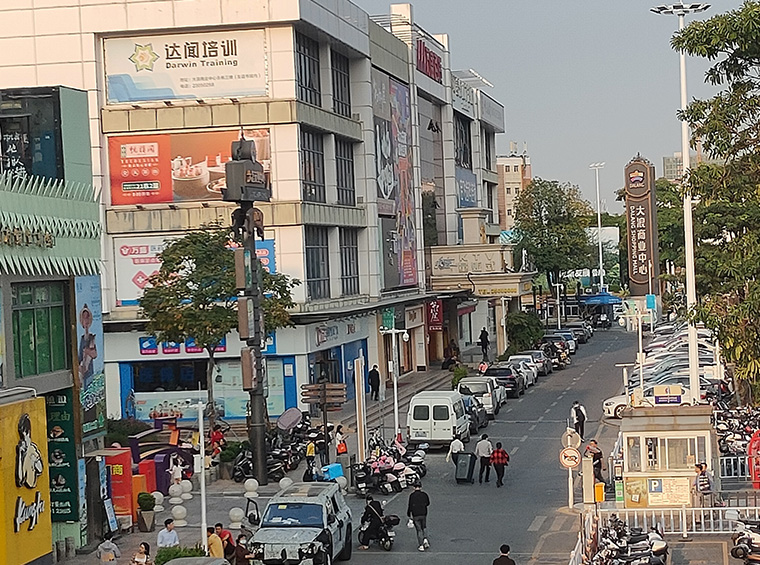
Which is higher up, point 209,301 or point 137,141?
point 137,141

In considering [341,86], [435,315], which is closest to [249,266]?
[341,86]

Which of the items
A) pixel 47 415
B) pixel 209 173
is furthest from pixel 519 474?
pixel 209 173

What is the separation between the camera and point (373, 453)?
3612cm

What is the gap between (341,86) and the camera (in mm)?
58688

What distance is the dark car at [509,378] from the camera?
56.3 m

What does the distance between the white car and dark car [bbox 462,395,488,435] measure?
488 inches

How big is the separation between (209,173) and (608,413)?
1814cm

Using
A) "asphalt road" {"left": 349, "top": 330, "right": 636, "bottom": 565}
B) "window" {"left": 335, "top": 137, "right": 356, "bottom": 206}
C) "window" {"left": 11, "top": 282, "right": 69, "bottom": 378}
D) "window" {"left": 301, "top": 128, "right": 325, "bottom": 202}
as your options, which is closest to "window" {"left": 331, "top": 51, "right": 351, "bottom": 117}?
"window" {"left": 335, "top": 137, "right": 356, "bottom": 206}

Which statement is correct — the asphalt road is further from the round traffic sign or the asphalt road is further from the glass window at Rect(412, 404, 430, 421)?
the round traffic sign

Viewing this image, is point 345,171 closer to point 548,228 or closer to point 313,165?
point 313,165

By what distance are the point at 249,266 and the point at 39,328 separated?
25.6 feet

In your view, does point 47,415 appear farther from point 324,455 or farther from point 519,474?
point 519,474

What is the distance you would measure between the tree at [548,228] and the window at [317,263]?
40.3 meters

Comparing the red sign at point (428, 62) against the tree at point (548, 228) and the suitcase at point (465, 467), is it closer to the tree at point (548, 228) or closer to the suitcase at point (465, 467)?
the tree at point (548, 228)
